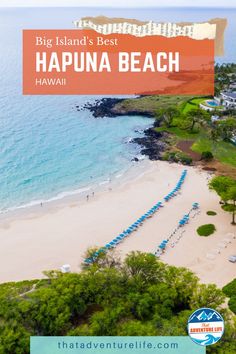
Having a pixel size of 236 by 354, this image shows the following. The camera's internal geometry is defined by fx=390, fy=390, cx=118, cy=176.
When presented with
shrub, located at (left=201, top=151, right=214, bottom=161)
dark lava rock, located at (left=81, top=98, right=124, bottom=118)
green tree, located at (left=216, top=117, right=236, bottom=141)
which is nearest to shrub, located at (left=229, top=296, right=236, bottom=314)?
shrub, located at (left=201, top=151, right=214, bottom=161)

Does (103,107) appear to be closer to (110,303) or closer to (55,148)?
(55,148)

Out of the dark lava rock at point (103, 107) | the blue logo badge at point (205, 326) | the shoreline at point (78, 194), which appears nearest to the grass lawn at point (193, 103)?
the dark lava rock at point (103, 107)

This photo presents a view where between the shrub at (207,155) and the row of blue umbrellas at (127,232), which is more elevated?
the shrub at (207,155)

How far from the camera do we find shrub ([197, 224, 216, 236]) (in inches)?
1517

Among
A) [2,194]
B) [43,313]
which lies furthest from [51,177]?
[43,313]

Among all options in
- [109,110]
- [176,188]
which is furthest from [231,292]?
[109,110]

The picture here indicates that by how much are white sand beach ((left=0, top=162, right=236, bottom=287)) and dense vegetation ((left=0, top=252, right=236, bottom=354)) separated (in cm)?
561

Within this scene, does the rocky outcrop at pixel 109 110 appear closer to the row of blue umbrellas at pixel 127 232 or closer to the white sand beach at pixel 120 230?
the white sand beach at pixel 120 230

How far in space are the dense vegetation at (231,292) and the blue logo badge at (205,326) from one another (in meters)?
10.8

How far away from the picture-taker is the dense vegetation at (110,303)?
73.0ft

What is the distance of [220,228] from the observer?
130 ft

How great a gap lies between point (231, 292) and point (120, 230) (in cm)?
1374

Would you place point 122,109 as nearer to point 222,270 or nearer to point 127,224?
point 127,224

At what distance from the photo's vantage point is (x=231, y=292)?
97.7 ft
